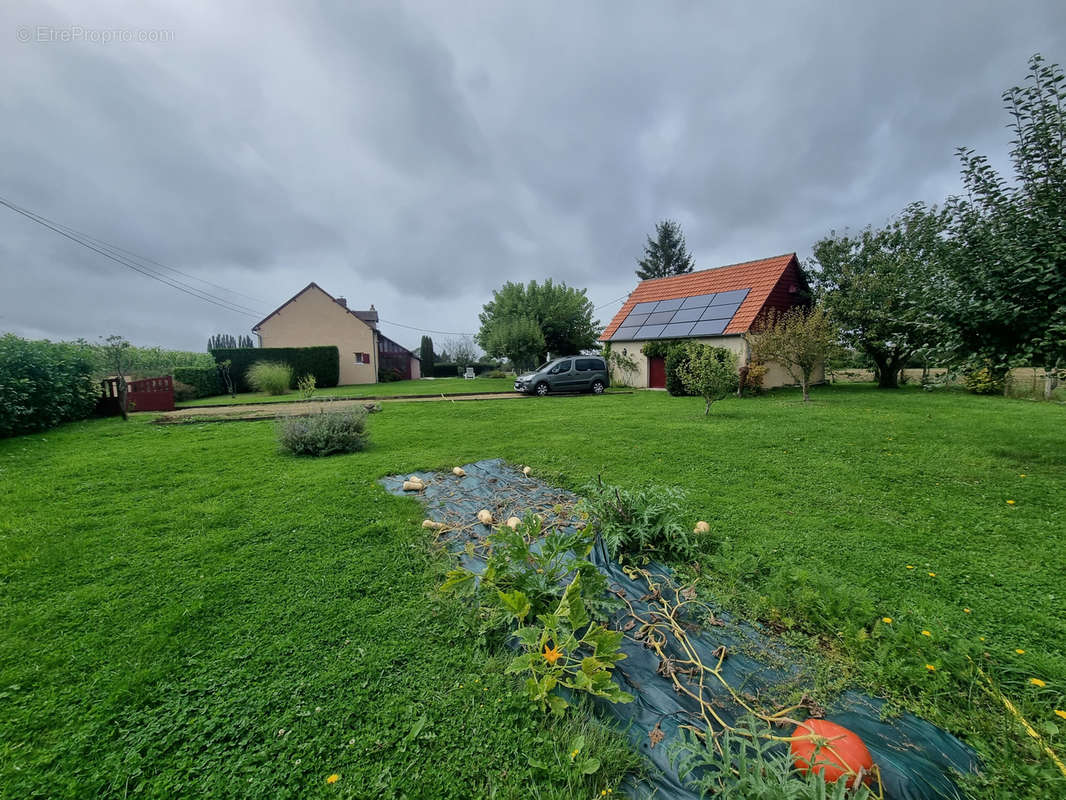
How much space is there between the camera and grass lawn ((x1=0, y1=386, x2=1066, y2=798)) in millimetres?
1516

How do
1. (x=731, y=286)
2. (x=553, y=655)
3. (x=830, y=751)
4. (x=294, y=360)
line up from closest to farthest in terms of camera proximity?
(x=830, y=751) → (x=553, y=655) → (x=731, y=286) → (x=294, y=360)

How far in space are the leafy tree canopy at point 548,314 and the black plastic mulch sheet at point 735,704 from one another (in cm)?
2175

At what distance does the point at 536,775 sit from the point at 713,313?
1824 cm

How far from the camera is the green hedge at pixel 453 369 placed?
41.0 meters

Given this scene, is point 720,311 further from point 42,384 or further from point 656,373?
point 42,384

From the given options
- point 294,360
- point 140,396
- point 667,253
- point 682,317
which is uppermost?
point 667,253

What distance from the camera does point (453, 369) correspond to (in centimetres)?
4203

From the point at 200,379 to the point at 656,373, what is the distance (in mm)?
21589

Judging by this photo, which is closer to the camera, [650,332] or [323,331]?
[650,332]

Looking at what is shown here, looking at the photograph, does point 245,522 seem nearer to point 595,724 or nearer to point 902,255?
point 595,724

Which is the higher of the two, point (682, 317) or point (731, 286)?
point (731, 286)

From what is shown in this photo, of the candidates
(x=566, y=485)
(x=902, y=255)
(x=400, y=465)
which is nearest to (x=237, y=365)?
(x=400, y=465)

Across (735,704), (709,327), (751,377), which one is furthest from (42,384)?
(709,327)

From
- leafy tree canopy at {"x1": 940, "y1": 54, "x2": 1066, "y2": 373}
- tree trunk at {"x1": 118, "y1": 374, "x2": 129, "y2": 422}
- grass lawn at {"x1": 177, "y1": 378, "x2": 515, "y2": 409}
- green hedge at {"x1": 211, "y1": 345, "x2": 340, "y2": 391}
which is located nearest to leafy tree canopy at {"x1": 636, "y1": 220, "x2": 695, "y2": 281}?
grass lawn at {"x1": 177, "y1": 378, "x2": 515, "y2": 409}
